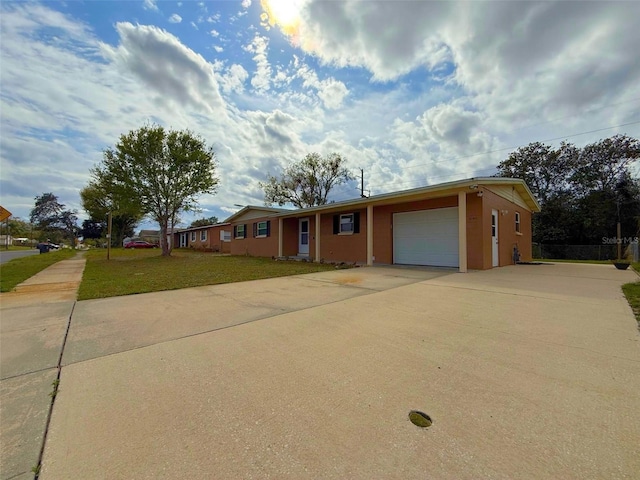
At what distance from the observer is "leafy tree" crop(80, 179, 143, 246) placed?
62.0 feet

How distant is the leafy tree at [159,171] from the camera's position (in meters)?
18.0

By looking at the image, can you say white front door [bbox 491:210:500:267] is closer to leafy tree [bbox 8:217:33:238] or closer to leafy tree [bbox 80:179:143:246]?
leafy tree [bbox 80:179:143:246]

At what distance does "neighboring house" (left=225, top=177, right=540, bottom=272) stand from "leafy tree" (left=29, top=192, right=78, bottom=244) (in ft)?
185

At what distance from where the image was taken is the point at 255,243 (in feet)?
64.9

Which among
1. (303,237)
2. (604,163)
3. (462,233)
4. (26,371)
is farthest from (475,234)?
(604,163)

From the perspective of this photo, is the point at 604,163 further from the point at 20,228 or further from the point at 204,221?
the point at 20,228

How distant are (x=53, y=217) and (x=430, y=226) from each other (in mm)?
67910

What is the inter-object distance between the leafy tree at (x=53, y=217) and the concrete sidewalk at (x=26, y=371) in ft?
201

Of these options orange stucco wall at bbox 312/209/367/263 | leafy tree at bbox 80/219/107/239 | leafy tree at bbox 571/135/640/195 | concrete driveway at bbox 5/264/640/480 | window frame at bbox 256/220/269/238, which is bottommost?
concrete driveway at bbox 5/264/640/480

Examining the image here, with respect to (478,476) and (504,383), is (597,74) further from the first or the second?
(478,476)

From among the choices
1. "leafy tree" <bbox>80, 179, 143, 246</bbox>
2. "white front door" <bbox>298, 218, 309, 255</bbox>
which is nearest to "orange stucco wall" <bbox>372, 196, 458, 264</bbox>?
"white front door" <bbox>298, 218, 309, 255</bbox>

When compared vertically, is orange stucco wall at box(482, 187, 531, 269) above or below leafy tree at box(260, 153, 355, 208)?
below

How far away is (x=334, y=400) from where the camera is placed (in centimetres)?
208

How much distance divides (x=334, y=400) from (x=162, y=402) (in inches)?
49.9
